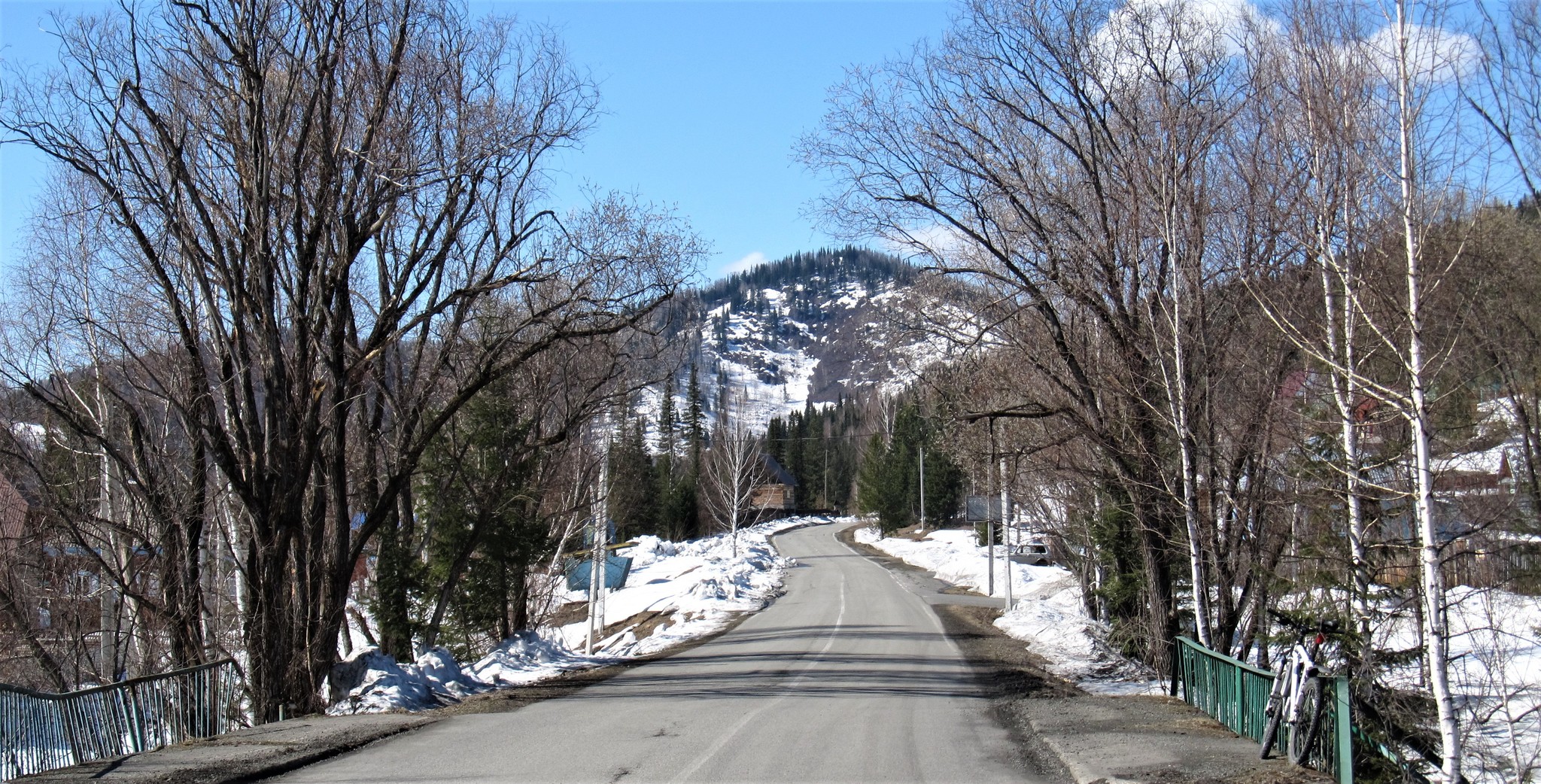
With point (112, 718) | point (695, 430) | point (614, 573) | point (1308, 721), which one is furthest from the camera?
point (695, 430)

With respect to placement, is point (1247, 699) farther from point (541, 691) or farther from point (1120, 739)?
point (541, 691)

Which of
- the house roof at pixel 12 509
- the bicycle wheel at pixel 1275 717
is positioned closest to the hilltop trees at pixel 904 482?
the house roof at pixel 12 509

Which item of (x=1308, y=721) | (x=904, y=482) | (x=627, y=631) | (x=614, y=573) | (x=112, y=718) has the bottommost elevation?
(x=627, y=631)

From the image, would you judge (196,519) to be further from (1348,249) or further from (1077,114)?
(1348,249)

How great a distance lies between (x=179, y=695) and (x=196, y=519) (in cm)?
646

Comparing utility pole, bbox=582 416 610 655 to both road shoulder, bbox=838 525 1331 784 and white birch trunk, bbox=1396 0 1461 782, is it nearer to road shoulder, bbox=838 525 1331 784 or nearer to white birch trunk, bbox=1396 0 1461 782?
road shoulder, bbox=838 525 1331 784

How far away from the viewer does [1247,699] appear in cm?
972

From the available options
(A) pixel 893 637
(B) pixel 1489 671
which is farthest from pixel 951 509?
(B) pixel 1489 671

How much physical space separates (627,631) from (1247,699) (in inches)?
1018

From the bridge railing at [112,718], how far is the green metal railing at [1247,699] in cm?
946

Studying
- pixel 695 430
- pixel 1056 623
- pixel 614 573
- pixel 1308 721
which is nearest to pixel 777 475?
pixel 695 430

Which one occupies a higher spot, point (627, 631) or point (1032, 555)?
point (1032, 555)

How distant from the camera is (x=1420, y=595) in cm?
1138

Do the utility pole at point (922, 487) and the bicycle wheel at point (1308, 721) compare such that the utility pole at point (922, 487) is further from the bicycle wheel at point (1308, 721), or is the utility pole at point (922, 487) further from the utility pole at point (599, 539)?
the bicycle wheel at point (1308, 721)
